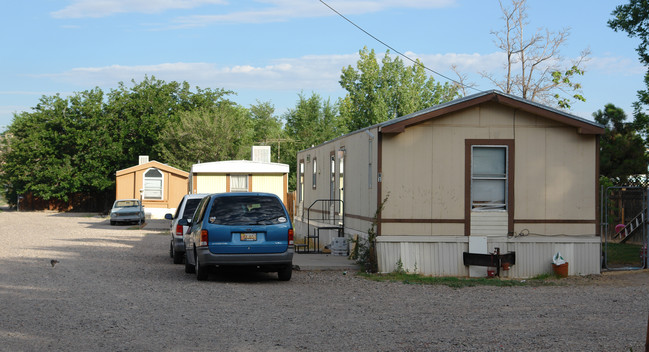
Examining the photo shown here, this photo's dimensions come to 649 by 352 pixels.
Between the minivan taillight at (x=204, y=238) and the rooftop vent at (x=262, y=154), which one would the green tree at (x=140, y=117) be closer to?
the rooftop vent at (x=262, y=154)

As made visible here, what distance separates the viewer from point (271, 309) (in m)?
10.2

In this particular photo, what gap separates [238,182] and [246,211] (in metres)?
22.7

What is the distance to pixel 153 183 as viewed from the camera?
45.0 metres

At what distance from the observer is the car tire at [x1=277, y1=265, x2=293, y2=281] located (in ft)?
44.7

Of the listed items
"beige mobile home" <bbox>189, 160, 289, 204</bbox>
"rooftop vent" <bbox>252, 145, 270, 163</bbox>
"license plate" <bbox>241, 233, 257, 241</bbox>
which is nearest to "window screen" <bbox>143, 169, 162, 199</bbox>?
"beige mobile home" <bbox>189, 160, 289, 204</bbox>

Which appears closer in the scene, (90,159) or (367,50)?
(90,159)

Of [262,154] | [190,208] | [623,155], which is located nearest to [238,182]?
[262,154]

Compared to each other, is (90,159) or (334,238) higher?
(90,159)

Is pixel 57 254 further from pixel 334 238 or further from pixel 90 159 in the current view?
pixel 90 159

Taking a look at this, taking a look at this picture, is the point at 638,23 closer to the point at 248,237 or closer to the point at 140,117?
the point at 248,237

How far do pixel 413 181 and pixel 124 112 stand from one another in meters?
45.7

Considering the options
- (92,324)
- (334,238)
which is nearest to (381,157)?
(334,238)

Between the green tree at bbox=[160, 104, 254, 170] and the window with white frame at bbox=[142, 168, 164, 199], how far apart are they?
287 inches

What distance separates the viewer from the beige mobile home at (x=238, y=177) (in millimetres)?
35125
